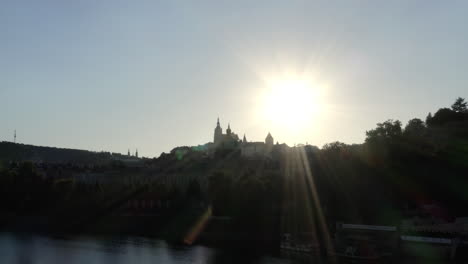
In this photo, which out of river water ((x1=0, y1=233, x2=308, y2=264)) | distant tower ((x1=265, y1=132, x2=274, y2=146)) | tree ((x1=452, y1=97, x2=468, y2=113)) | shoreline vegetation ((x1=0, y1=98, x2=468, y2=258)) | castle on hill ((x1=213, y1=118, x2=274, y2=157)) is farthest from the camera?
distant tower ((x1=265, y1=132, x2=274, y2=146))

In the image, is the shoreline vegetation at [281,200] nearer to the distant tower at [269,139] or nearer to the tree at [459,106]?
the tree at [459,106]

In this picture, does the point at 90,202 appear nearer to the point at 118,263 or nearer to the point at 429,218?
the point at 118,263

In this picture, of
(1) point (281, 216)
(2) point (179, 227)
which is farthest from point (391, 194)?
(2) point (179, 227)

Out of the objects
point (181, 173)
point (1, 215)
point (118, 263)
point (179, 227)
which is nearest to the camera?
point (118, 263)

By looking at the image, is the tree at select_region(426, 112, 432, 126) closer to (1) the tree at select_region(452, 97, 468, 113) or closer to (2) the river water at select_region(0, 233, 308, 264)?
(1) the tree at select_region(452, 97, 468, 113)

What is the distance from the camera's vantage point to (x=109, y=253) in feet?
156

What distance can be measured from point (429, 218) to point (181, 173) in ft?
239

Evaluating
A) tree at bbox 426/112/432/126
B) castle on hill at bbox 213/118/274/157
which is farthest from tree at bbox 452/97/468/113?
castle on hill at bbox 213/118/274/157

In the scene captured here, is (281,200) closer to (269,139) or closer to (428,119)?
(428,119)

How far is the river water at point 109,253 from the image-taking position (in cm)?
4406

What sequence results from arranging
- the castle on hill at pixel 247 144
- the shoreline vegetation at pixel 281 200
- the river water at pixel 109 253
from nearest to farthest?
the river water at pixel 109 253
the shoreline vegetation at pixel 281 200
the castle on hill at pixel 247 144

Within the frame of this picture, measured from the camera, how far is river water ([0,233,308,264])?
145 ft

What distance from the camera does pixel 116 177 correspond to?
128m

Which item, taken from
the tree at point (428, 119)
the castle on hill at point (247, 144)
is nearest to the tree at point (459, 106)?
the tree at point (428, 119)
